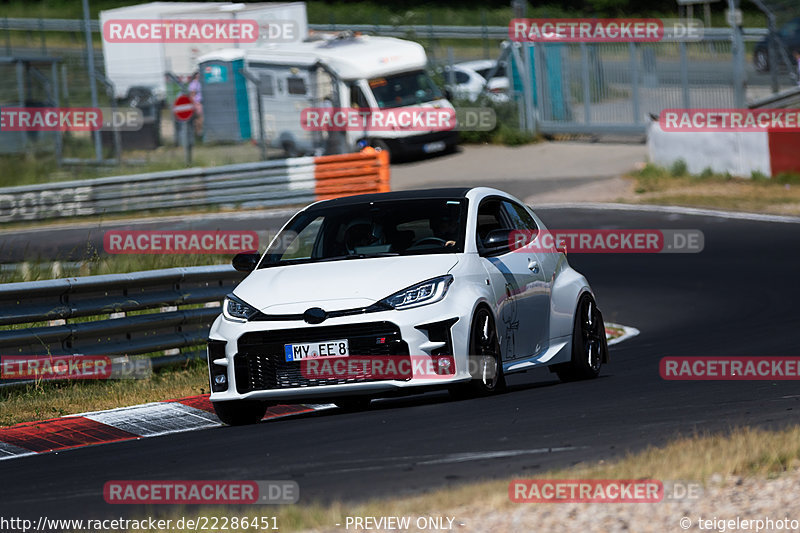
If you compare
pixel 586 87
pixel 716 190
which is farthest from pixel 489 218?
pixel 586 87

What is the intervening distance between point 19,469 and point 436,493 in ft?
9.61

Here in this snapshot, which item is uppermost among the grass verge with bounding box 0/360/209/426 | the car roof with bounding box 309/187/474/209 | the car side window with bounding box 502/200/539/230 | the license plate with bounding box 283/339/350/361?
the car roof with bounding box 309/187/474/209

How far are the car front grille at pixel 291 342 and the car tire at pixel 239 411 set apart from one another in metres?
0.23

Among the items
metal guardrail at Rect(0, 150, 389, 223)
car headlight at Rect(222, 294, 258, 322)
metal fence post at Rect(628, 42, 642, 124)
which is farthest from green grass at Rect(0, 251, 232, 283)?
metal fence post at Rect(628, 42, 642, 124)

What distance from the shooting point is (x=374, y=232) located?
9555 millimetres

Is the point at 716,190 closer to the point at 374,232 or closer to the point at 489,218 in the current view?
the point at 489,218

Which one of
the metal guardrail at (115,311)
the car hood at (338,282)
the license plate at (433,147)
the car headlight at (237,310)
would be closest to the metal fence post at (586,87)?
the license plate at (433,147)

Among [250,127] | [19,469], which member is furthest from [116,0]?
[19,469]

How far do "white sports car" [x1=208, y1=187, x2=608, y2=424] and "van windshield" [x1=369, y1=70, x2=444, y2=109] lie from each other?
74.3 feet

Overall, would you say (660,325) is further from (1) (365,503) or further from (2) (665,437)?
(1) (365,503)

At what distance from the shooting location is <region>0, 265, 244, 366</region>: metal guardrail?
10.9 meters

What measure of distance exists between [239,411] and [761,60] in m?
24.1

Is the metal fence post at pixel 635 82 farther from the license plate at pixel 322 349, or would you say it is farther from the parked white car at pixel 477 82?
the license plate at pixel 322 349

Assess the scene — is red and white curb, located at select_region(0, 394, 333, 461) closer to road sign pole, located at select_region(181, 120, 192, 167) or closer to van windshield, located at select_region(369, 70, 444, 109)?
road sign pole, located at select_region(181, 120, 192, 167)
